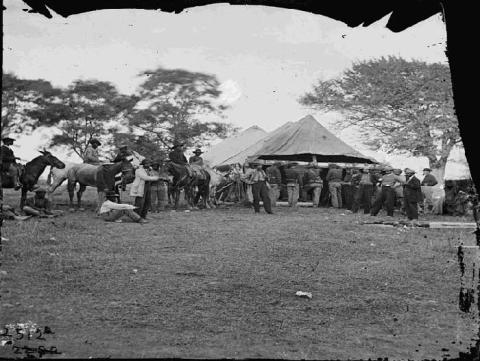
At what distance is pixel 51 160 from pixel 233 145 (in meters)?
15.2

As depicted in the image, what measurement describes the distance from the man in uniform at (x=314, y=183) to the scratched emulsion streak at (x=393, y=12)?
59.7ft

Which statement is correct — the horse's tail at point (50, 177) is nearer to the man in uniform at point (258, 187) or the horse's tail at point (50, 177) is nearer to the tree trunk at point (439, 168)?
the man in uniform at point (258, 187)

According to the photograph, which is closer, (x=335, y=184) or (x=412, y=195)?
(x=412, y=195)

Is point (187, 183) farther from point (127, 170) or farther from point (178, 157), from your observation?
point (127, 170)

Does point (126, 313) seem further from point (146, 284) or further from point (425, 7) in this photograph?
point (425, 7)

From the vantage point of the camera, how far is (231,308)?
18.9 ft

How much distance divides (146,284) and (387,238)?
6473mm

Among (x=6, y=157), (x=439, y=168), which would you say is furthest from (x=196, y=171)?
(x=439, y=168)

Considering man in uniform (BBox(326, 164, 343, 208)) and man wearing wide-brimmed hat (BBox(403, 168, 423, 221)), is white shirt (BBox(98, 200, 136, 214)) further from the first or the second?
man in uniform (BBox(326, 164, 343, 208))

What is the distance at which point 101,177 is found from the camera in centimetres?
1501

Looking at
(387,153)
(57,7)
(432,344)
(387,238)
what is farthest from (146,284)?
(387,153)

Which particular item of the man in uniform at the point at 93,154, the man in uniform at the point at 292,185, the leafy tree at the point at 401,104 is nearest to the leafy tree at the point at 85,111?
the man in uniform at the point at 93,154

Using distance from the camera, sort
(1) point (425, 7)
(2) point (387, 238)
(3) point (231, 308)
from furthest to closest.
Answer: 1. (2) point (387, 238)
2. (3) point (231, 308)
3. (1) point (425, 7)

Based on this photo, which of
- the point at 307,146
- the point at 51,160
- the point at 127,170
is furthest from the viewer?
the point at 307,146
